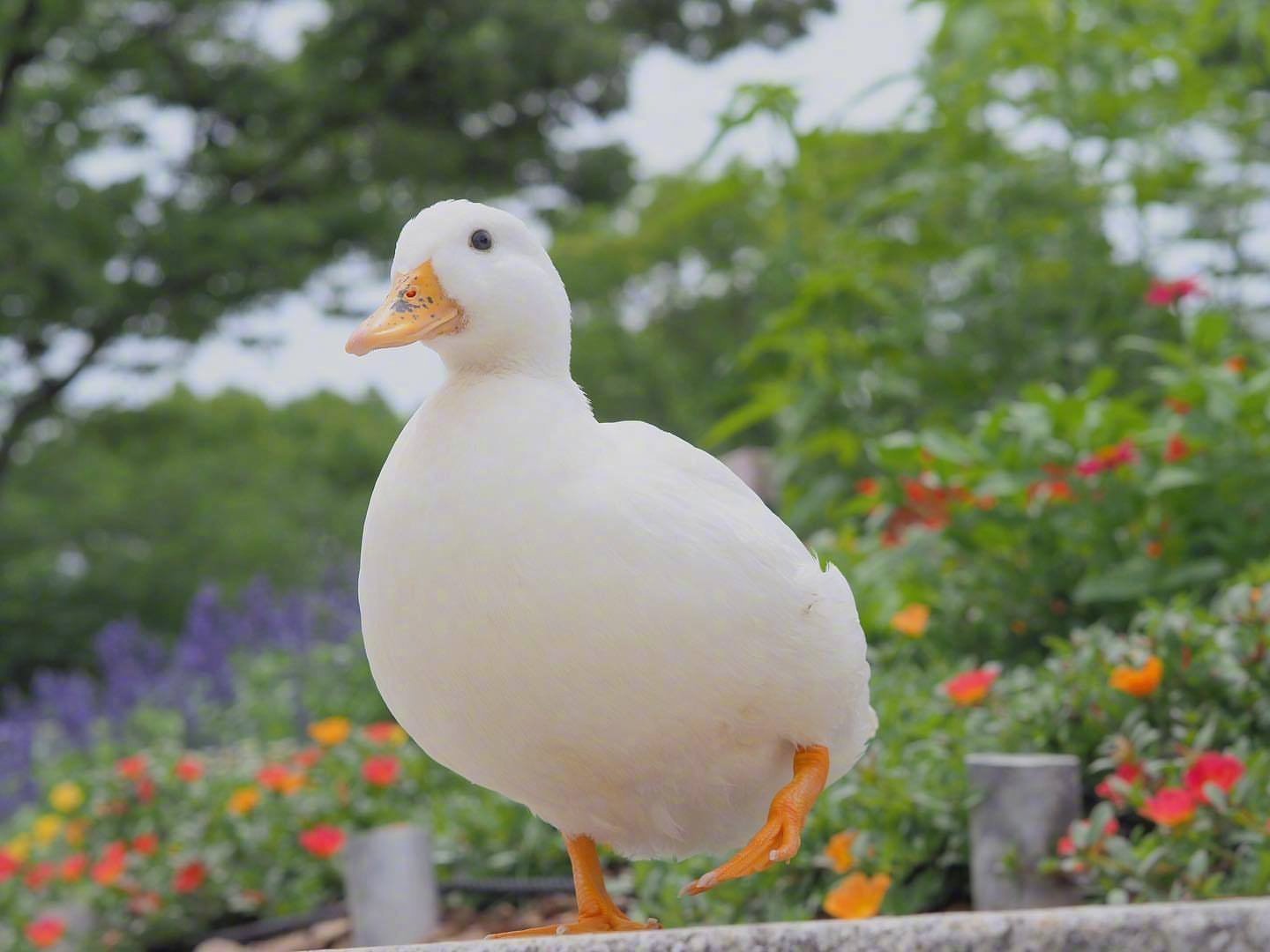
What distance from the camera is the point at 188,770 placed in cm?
420

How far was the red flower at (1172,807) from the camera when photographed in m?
2.40

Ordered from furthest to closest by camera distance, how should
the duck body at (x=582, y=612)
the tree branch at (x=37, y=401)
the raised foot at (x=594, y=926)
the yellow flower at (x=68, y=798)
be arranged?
the tree branch at (x=37, y=401), the yellow flower at (x=68, y=798), the raised foot at (x=594, y=926), the duck body at (x=582, y=612)

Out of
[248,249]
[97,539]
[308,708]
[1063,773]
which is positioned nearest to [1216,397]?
[1063,773]

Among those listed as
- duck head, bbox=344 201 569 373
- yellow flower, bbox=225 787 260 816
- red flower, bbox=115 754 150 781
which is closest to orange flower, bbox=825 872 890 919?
duck head, bbox=344 201 569 373

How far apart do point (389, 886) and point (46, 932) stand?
1.16 metres

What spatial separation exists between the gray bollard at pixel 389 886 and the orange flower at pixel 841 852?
3.19 ft

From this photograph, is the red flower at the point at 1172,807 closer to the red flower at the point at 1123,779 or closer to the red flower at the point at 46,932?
the red flower at the point at 1123,779

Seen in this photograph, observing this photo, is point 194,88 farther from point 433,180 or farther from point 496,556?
point 496,556

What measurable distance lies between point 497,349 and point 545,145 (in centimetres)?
889

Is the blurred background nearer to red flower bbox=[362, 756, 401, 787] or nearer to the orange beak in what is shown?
red flower bbox=[362, 756, 401, 787]

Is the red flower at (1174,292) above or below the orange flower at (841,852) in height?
above

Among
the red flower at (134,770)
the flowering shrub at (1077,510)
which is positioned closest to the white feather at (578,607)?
the flowering shrub at (1077,510)

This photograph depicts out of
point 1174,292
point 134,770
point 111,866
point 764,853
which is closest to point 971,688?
point 764,853

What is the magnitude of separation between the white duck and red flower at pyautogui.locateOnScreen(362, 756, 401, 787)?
6.97 ft
